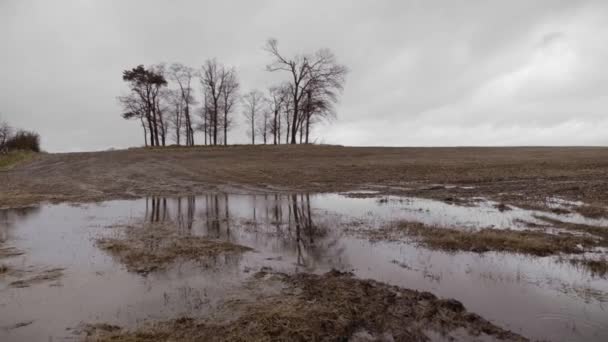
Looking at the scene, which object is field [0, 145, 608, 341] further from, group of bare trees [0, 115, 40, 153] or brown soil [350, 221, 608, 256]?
group of bare trees [0, 115, 40, 153]

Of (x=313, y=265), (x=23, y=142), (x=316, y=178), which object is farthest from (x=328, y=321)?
(x=23, y=142)

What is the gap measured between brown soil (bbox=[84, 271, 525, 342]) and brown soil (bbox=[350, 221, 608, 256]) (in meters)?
3.14

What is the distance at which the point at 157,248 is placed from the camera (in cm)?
829

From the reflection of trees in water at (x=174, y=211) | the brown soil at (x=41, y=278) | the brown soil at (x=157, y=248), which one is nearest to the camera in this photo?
the brown soil at (x=41, y=278)

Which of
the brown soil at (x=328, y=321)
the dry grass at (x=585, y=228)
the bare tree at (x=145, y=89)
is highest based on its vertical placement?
the bare tree at (x=145, y=89)

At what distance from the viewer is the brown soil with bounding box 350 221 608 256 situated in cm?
766

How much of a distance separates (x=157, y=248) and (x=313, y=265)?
3.76 meters

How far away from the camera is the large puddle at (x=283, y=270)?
16.5 ft

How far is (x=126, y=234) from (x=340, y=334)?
7414 mm

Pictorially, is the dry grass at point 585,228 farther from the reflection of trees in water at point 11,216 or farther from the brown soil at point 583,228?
the reflection of trees in water at point 11,216

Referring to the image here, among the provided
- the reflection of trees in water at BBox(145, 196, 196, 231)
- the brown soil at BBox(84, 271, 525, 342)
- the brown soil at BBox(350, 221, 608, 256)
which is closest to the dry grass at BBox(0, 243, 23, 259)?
the reflection of trees in water at BBox(145, 196, 196, 231)

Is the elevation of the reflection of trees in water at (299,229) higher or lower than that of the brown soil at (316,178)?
lower

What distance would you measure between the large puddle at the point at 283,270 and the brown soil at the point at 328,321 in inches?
15.2

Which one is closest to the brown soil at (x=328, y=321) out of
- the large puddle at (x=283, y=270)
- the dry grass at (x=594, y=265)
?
the large puddle at (x=283, y=270)
